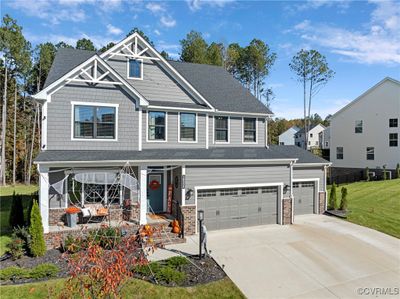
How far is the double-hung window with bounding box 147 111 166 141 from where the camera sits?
15.8 metres

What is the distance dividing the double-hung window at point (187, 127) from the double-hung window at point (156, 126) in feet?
3.26

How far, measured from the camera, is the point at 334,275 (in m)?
10.2

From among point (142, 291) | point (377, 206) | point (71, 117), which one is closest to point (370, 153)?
point (377, 206)

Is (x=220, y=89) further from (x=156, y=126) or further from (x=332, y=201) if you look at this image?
(x=332, y=201)

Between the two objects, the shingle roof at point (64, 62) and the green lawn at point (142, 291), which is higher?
the shingle roof at point (64, 62)

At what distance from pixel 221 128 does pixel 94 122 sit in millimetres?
7494

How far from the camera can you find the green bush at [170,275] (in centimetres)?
933

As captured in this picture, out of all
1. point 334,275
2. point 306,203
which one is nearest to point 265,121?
point 306,203

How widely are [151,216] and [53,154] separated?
5.53 m

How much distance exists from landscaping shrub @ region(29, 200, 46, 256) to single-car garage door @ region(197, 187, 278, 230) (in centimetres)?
694

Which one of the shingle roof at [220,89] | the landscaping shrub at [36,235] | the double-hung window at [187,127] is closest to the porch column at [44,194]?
the landscaping shrub at [36,235]

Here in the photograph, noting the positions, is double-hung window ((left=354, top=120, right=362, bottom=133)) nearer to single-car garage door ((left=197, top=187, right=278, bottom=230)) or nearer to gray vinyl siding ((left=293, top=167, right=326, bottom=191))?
gray vinyl siding ((left=293, top=167, right=326, bottom=191))

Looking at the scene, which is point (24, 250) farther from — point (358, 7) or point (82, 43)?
point (82, 43)
